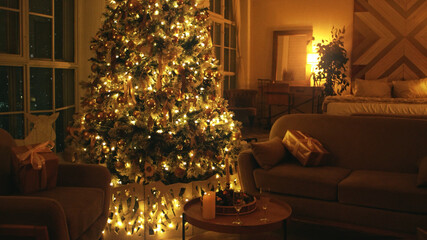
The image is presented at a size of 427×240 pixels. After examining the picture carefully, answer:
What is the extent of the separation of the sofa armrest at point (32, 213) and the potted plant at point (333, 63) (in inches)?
273

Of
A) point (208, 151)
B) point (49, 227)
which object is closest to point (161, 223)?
point (208, 151)

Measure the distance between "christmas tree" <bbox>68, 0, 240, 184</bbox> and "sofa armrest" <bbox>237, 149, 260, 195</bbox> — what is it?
0.19 meters

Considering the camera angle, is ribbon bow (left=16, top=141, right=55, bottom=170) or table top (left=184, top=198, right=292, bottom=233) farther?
ribbon bow (left=16, top=141, right=55, bottom=170)

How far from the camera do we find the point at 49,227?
2066mm

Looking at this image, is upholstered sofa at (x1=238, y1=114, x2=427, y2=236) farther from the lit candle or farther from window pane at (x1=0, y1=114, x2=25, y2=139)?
window pane at (x1=0, y1=114, x2=25, y2=139)

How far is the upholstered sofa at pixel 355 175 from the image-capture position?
2891mm

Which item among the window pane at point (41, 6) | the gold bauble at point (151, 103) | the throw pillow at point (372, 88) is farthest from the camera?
the throw pillow at point (372, 88)

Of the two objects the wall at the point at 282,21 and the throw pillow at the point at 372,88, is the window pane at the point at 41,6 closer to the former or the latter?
the wall at the point at 282,21

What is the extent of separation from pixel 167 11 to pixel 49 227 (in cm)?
180

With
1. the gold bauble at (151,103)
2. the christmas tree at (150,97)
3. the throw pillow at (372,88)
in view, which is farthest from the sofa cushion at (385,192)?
the throw pillow at (372,88)

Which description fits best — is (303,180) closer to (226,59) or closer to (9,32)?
(9,32)

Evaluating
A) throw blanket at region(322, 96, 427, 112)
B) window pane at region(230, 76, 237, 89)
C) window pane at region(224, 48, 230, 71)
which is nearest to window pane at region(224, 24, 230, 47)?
window pane at region(224, 48, 230, 71)

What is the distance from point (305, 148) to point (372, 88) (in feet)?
15.9

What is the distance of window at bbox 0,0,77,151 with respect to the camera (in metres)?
3.40
